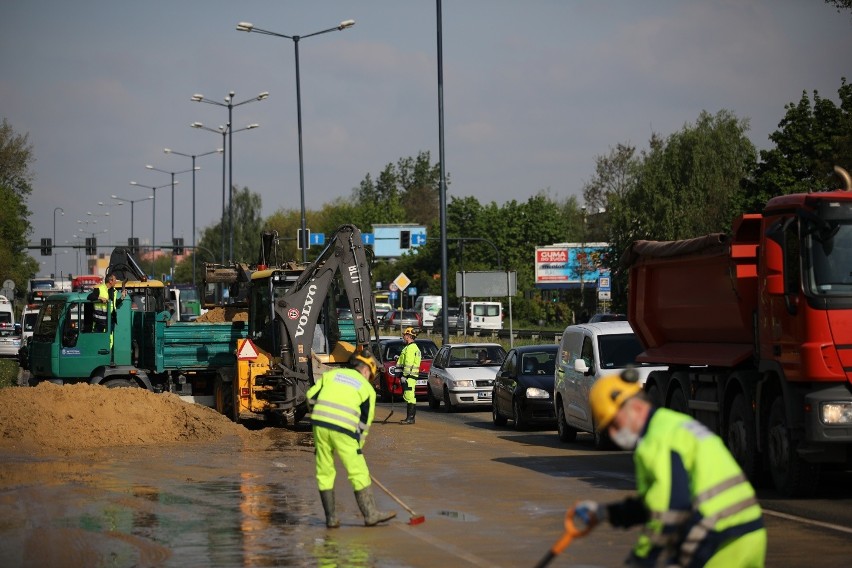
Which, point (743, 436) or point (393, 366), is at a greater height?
point (743, 436)

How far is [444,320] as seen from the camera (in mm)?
37375

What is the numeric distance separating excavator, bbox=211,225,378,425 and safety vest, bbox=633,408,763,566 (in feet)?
56.5

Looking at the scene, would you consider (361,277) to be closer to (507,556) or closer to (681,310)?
(681,310)

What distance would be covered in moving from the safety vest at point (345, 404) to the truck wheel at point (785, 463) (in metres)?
4.53

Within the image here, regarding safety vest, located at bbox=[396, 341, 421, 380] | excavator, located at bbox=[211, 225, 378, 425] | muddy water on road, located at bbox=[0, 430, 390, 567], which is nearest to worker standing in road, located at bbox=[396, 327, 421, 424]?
safety vest, located at bbox=[396, 341, 421, 380]

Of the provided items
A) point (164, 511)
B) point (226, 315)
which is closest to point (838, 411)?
point (164, 511)

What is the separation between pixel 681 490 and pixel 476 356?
24.6 metres

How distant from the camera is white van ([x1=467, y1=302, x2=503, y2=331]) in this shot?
78.2 metres

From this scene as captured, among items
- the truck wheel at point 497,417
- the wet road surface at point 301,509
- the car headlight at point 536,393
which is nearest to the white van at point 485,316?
the truck wheel at point 497,417

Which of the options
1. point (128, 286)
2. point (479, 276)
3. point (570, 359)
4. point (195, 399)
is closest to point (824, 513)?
point (570, 359)

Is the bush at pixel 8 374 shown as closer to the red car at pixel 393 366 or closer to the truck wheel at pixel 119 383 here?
the truck wheel at pixel 119 383

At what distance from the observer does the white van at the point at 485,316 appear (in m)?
78.2

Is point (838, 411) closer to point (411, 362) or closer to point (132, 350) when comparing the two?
point (411, 362)

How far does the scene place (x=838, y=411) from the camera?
42.1 feet
